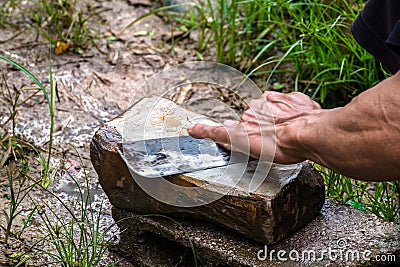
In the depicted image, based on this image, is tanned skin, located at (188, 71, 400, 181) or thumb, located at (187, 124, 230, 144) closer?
tanned skin, located at (188, 71, 400, 181)

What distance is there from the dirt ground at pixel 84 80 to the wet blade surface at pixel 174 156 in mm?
510

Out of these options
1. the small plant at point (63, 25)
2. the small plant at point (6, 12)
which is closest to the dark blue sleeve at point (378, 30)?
the small plant at point (63, 25)

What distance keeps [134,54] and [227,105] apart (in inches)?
27.2

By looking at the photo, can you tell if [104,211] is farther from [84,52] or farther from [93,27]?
[93,27]

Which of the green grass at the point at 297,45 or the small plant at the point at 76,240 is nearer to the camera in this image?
the small plant at the point at 76,240

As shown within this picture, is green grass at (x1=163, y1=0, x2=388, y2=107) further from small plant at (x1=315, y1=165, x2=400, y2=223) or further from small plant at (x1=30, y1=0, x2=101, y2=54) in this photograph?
small plant at (x1=315, y1=165, x2=400, y2=223)

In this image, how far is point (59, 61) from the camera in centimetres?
378

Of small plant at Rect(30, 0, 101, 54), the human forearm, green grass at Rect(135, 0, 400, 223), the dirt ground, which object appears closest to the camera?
the human forearm

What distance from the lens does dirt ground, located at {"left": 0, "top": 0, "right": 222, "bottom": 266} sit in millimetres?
2875

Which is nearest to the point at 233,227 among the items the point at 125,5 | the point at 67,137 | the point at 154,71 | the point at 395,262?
the point at 395,262

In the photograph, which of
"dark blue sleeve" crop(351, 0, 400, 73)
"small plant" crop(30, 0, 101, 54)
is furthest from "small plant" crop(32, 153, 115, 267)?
"small plant" crop(30, 0, 101, 54)

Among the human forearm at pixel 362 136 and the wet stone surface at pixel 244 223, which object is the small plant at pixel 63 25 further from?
the human forearm at pixel 362 136

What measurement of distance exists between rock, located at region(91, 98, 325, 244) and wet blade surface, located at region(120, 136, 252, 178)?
3 cm

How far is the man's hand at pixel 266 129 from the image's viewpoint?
6.93 ft
